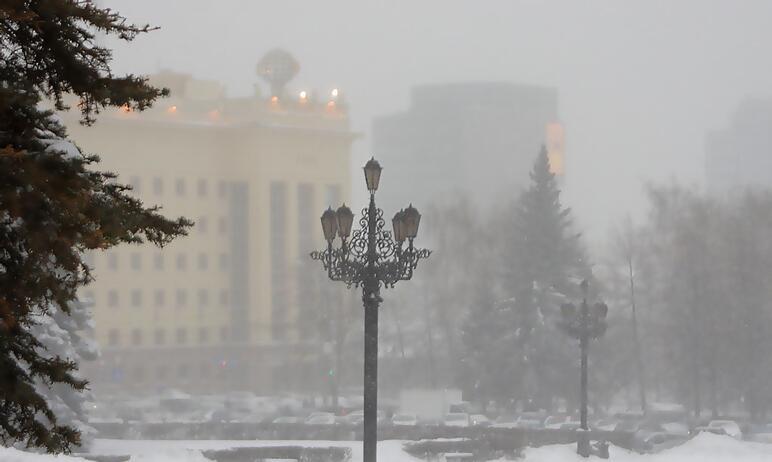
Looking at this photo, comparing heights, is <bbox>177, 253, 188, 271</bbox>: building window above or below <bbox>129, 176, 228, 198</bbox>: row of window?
below

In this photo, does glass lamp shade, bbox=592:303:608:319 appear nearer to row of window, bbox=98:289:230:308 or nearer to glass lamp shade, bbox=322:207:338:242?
glass lamp shade, bbox=322:207:338:242

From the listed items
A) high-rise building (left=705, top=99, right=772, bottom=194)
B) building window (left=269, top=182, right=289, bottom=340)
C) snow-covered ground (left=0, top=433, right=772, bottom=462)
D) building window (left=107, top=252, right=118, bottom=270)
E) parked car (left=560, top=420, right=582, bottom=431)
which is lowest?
snow-covered ground (left=0, top=433, right=772, bottom=462)

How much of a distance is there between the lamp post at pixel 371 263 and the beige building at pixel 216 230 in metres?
52.0

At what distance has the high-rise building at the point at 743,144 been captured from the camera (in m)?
170

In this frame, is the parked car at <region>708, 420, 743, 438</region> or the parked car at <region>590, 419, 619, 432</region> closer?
the parked car at <region>708, 420, 743, 438</region>

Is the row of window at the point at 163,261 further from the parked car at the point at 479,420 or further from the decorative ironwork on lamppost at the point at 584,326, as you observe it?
the decorative ironwork on lamppost at the point at 584,326

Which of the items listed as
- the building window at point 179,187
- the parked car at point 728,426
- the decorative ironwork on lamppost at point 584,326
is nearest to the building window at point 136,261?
the building window at point 179,187

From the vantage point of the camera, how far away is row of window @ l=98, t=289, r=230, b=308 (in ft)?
230

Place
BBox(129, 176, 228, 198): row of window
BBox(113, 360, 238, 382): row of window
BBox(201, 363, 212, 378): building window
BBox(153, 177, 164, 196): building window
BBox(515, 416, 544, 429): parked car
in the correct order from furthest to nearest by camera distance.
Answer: BBox(153, 177, 164, 196): building window, BBox(129, 176, 228, 198): row of window, BBox(201, 363, 212, 378): building window, BBox(113, 360, 238, 382): row of window, BBox(515, 416, 544, 429): parked car

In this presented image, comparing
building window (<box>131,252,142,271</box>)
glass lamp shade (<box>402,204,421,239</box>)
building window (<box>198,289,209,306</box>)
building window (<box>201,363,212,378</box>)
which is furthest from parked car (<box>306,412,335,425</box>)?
glass lamp shade (<box>402,204,421,239</box>)

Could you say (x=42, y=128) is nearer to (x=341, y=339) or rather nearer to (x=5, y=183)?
(x=5, y=183)

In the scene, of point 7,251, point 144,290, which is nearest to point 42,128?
point 7,251

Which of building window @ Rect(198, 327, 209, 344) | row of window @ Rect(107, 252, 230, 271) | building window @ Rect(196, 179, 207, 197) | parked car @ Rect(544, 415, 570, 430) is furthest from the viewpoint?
building window @ Rect(196, 179, 207, 197)

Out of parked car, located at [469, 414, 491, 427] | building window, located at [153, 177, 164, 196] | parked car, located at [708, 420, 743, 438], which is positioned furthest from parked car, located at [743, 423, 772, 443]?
building window, located at [153, 177, 164, 196]
